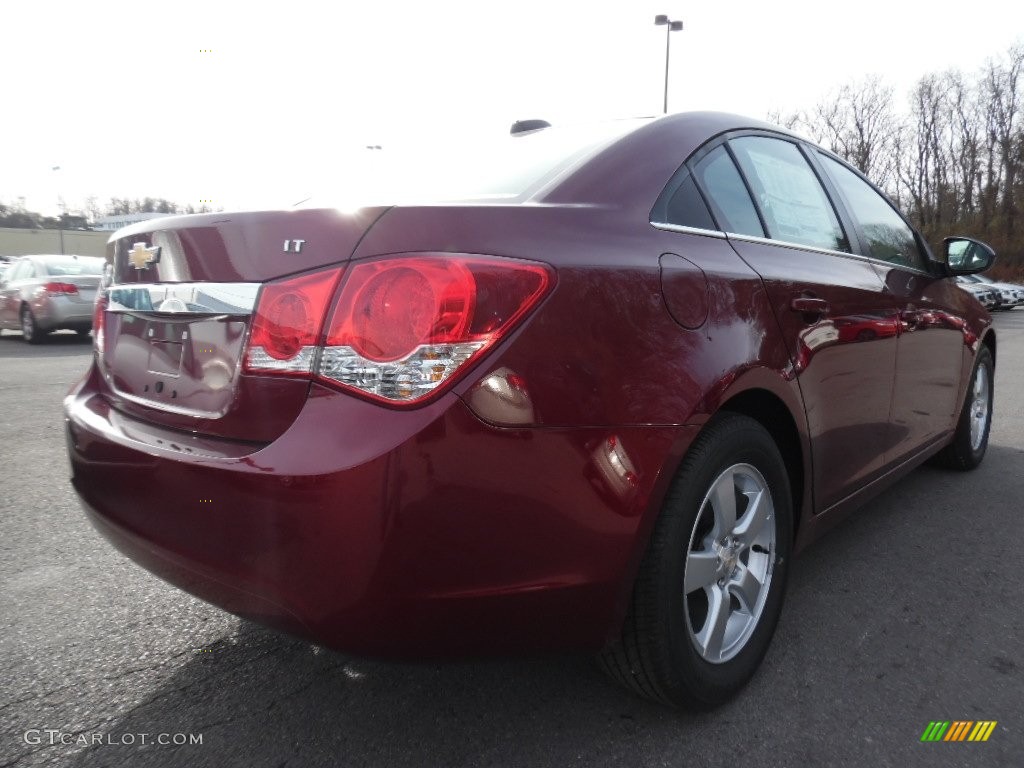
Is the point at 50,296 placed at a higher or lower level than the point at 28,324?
higher

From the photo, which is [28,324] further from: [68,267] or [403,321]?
[403,321]

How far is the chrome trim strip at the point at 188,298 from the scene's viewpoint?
166 cm

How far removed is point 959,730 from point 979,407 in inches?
118

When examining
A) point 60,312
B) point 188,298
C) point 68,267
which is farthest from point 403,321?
point 68,267

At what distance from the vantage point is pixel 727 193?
2.30m

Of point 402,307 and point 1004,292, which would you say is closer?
point 402,307

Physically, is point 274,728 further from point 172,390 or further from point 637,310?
point 637,310

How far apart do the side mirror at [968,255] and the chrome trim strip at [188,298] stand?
3.50m

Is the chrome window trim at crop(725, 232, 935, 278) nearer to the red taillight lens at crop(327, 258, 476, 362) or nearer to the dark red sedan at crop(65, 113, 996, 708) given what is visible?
the dark red sedan at crop(65, 113, 996, 708)

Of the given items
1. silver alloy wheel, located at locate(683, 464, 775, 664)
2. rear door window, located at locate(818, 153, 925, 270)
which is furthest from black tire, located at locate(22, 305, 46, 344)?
silver alloy wheel, located at locate(683, 464, 775, 664)

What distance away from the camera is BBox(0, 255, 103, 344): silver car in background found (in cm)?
1237

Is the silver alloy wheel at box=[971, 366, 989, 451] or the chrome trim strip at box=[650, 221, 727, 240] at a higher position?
the chrome trim strip at box=[650, 221, 727, 240]

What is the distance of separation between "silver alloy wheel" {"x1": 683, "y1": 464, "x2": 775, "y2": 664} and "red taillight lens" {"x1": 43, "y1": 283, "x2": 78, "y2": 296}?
12.7 m

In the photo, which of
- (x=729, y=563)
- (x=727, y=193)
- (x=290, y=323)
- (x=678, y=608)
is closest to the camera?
(x=290, y=323)
